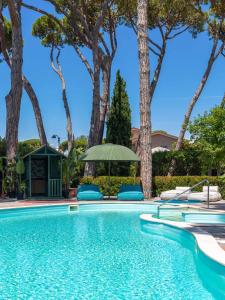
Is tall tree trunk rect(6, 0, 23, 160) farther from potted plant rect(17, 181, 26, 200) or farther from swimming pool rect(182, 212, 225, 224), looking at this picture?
swimming pool rect(182, 212, 225, 224)

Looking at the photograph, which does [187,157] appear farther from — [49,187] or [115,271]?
[115,271]

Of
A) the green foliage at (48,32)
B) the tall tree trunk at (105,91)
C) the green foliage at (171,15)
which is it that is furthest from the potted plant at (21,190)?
the green foliage at (48,32)

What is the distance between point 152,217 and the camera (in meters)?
11.8

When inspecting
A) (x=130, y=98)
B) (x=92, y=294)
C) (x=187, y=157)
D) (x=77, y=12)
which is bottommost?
(x=92, y=294)

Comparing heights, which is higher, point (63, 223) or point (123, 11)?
point (123, 11)

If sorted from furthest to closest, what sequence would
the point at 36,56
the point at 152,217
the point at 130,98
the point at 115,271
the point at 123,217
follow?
the point at 36,56, the point at 130,98, the point at 123,217, the point at 152,217, the point at 115,271

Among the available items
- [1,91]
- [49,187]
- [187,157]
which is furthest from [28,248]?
[1,91]

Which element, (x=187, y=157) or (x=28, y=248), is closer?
(x=28, y=248)

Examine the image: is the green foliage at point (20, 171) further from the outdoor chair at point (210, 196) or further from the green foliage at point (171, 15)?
the green foliage at point (171, 15)

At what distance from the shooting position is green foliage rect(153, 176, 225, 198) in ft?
61.2

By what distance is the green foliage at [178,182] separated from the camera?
18.7m

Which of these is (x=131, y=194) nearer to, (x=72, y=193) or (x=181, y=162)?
(x=72, y=193)

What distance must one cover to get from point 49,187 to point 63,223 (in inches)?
283

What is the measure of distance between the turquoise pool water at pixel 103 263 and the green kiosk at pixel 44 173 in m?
7.02
